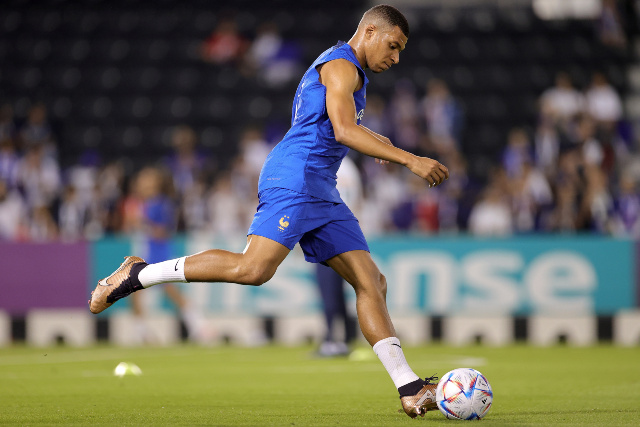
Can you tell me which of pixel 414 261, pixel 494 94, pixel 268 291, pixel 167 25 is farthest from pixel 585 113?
pixel 167 25

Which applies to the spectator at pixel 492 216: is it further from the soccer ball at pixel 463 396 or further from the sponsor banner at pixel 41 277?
the soccer ball at pixel 463 396

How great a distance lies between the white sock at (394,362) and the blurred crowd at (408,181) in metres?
8.01

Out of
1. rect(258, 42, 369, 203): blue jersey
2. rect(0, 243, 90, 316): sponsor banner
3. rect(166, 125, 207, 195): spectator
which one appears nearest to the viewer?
rect(258, 42, 369, 203): blue jersey

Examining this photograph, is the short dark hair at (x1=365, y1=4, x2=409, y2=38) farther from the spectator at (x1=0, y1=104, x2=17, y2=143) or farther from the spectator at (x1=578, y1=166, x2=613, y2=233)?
the spectator at (x1=0, y1=104, x2=17, y2=143)

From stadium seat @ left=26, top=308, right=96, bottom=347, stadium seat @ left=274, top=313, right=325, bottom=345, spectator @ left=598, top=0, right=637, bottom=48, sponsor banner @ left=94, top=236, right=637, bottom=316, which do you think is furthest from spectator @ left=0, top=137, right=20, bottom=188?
spectator @ left=598, top=0, right=637, bottom=48

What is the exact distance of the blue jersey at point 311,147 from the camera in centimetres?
579

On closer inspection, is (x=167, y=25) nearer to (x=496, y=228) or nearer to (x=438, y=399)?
(x=496, y=228)

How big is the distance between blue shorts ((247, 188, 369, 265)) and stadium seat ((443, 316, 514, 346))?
787 cm

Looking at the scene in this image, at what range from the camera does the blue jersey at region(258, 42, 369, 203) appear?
5.79 m

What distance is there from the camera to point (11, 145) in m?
17.1

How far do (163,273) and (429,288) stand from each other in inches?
319

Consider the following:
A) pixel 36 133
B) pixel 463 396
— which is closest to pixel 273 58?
pixel 36 133

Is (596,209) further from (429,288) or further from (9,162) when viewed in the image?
(9,162)

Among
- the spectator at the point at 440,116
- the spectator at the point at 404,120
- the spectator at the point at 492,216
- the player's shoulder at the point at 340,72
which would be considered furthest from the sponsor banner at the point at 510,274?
the player's shoulder at the point at 340,72
